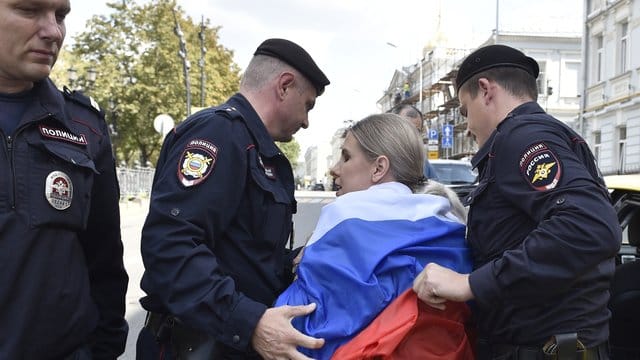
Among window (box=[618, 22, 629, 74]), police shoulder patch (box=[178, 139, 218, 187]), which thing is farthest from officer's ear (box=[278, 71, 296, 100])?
window (box=[618, 22, 629, 74])

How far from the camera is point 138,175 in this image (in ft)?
96.6

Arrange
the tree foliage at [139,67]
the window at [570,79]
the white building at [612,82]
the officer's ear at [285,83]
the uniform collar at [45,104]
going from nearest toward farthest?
1. the uniform collar at [45,104]
2. the officer's ear at [285,83]
3. the white building at [612,82]
4. the tree foliage at [139,67]
5. the window at [570,79]

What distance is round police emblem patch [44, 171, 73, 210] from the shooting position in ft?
6.07

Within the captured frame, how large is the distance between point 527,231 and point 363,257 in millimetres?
625

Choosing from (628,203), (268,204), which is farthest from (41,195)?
(628,203)

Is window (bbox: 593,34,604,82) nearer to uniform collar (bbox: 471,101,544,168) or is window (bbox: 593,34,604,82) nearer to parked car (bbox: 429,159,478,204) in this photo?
parked car (bbox: 429,159,478,204)

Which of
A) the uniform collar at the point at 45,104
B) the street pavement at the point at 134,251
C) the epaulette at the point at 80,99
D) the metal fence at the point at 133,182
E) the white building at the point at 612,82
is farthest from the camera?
the metal fence at the point at 133,182

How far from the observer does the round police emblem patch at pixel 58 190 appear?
1.85m

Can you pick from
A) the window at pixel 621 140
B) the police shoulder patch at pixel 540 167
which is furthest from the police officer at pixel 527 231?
the window at pixel 621 140

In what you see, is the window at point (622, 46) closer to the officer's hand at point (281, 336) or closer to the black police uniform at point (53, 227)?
the officer's hand at point (281, 336)

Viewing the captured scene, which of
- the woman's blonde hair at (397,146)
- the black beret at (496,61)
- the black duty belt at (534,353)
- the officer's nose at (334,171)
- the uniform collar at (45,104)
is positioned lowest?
the black duty belt at (534,353)

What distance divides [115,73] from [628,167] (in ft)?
90.3

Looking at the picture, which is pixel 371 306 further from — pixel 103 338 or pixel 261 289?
pixel 103 338

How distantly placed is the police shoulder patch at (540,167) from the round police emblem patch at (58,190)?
150cm
